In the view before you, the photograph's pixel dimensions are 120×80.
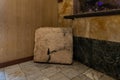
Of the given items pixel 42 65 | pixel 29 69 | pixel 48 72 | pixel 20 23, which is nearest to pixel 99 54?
pixel 48 72

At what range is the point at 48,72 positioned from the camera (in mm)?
1511

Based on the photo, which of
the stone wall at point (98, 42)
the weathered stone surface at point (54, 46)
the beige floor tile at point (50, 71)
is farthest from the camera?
the weathered stone surface at point (54, 46)

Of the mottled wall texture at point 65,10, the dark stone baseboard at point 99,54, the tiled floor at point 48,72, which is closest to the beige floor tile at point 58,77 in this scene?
the tiled floor at point 48,72

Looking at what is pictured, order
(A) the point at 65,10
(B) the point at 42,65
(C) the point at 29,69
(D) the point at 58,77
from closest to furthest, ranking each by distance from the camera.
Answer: (D) the point at 58,77
(C) the point at 29,69
(B) the point at 42,65
(A) the point at 65,10

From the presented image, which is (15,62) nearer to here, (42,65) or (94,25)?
(42,65)

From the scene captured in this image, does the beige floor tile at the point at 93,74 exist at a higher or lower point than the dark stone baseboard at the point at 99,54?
lower

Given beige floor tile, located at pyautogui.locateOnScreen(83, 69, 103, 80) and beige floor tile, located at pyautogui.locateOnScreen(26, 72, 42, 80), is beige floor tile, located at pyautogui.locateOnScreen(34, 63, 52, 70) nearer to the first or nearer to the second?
beige floor tile, located at pyautogui.locateOnScreen(26, 72, 42, 80)

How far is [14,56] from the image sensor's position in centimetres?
179

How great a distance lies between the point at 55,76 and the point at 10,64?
0.81 m

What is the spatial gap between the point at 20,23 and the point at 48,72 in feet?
3.02

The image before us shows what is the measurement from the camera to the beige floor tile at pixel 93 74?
140 cm

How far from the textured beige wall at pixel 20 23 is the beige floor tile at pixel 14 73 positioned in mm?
169

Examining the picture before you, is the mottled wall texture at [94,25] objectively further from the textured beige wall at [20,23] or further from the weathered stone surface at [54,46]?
the textured beige wall at [20,23]

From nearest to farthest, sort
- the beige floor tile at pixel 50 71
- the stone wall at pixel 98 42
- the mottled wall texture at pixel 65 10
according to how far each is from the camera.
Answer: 1. the stone wall at pixel 98 42
2. the beige floor tile at pixel 50 71
3. the mottled wall texture at pixel 65 10
